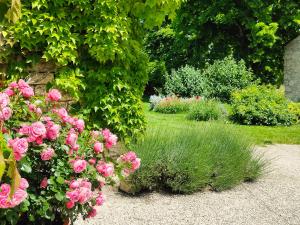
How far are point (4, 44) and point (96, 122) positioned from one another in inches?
55.6

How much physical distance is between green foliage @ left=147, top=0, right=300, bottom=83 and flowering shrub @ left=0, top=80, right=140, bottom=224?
1621 centimetres

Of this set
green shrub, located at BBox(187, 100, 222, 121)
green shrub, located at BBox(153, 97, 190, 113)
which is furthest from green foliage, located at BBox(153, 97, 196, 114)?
green shrub, located at BBox(187, 100, 222, 121)

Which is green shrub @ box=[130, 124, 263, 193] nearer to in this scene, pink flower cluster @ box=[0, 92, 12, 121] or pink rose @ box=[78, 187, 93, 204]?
pink rose @ box=[78, 187, 93, 204]

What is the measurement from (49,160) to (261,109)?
A: 9.98m

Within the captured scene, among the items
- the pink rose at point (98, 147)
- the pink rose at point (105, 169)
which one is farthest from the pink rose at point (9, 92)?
the pink rose at point (105, 169)

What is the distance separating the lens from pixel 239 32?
2080 centimetres

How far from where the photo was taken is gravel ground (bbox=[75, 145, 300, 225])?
14.6 ft

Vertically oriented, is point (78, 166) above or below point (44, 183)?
above

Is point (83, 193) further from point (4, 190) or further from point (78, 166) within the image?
point (4, 190)

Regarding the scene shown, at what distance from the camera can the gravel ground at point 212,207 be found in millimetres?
4465

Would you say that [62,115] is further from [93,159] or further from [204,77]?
[204,77]

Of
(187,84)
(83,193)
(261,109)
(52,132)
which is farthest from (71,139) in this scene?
(187,84)

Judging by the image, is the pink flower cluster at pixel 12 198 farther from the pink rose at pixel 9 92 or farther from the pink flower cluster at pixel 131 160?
the pink flower cluster at pixel 131 160

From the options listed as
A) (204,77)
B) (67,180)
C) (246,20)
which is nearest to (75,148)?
(67,180)
